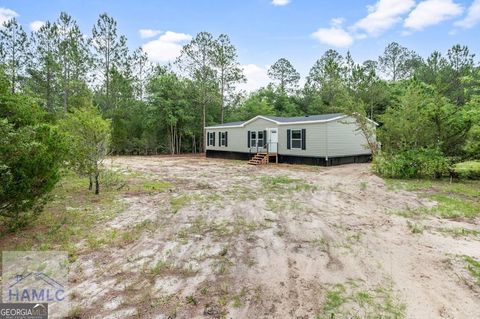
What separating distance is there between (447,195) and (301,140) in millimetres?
8483

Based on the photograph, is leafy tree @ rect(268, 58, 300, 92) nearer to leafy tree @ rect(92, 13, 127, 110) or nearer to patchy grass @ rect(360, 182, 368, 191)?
leafy tree @ rect(92, 13, 127, 110)

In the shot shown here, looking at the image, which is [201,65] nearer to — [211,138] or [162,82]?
[162,82]

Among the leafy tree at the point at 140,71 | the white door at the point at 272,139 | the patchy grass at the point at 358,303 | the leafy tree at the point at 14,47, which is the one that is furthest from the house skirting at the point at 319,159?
the leafy tree at the point at 14,47

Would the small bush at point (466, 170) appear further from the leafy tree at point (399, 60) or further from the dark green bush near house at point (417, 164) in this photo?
the leafy tree at point (399, 60)

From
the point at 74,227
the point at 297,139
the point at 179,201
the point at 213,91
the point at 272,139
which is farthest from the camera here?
the point at 213,91

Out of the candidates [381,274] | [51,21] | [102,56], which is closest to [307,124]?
[381,274]

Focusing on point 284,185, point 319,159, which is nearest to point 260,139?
point 319,159

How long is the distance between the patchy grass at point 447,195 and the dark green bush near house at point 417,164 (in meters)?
0.46

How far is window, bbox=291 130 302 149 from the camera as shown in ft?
50.4

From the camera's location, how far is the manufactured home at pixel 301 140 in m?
14.4

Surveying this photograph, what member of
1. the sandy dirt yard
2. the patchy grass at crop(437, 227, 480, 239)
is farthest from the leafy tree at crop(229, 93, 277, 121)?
the patchy grass at crop(437, 227, 480, 239)

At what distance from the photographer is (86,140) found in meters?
7.24

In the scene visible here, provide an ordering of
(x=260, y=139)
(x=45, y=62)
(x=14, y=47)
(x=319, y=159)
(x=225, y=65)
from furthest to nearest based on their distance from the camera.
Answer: (x=225, y=65) < (x=45, y=62) < (x=14, y=47) < (x=260, y=139) < (x=319, y=159)

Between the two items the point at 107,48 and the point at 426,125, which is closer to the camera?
the point at 426,125
